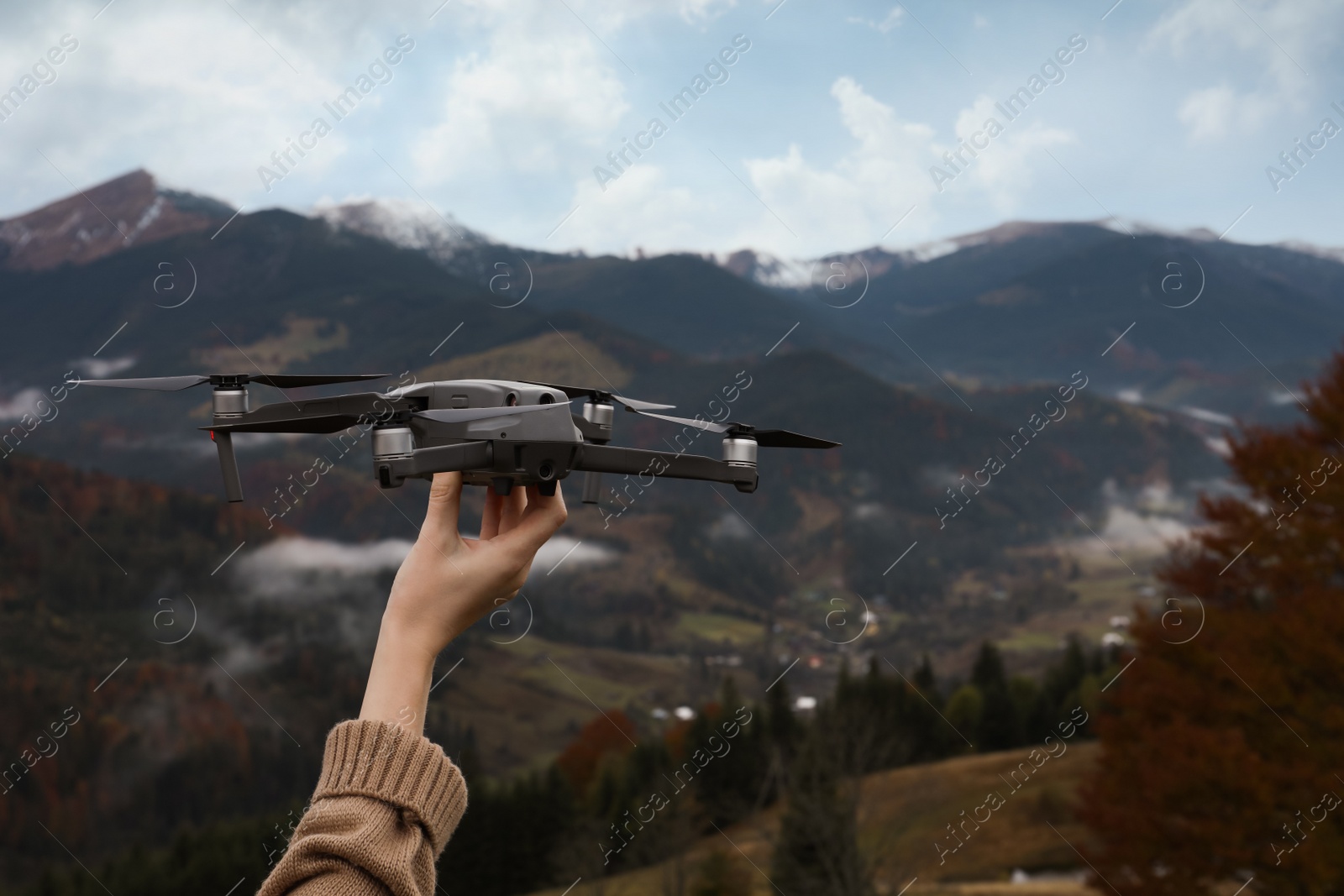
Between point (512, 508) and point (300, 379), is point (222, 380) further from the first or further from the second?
point (512, 508)

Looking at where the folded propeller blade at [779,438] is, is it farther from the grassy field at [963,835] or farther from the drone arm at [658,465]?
the grassy field at [963,835]

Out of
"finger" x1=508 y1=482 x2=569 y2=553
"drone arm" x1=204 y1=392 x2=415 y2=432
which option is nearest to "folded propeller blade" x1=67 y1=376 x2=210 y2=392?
"drone arm" x1=204 y1=392 x2=415 y2=432

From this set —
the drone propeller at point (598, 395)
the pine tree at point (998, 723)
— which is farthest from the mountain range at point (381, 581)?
the drone propeller at point (598, 395)

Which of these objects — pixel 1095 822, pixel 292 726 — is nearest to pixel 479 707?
pixel 292 726

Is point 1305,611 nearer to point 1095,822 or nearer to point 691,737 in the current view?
point 1095,822

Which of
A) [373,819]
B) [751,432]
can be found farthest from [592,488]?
[373,819]
